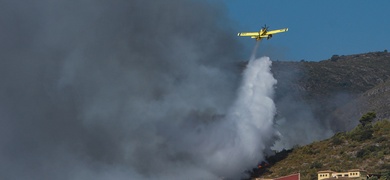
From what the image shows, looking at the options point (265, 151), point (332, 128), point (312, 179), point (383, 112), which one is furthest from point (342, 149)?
point (332, 128)

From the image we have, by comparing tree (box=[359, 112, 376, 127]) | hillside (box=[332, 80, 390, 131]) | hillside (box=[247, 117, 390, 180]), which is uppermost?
hillside (box=[332, 80, 390, 131])

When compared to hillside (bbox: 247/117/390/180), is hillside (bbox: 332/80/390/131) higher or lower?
higher

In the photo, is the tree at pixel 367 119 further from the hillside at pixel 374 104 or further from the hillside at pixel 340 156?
the hillside at pixel 374 104

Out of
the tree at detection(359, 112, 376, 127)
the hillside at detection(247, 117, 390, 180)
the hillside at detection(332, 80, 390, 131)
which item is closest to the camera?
the hillside at detection(247, 117, 390, 180)

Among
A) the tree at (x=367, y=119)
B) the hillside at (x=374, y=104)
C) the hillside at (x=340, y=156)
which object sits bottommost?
the hillside at (x=340, y=156)

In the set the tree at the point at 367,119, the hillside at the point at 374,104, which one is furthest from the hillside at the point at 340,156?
the hillside at the point at 374,104

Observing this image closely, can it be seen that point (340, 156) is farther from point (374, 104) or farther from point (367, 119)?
point (374, 104)

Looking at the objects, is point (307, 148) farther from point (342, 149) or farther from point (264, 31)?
point (264, 31)

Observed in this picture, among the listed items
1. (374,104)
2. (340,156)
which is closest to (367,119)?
(340,156)

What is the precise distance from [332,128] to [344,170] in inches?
3534

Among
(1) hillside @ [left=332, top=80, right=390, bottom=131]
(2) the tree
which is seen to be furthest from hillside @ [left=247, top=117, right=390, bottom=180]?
(1) hillside @ [left=332, top=80, right=390, bottom=131]

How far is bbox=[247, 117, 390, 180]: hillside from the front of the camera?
358 feet

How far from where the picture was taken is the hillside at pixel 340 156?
109250mm

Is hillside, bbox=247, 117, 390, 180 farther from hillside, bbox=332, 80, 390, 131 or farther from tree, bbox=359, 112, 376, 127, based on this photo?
hillside, bbox=332, 80, 390, 131
